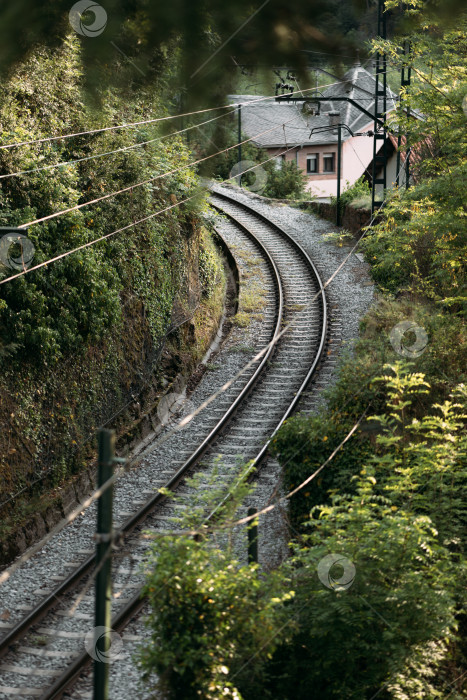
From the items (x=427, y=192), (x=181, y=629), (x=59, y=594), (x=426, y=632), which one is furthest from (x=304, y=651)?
(x=427, y=192)

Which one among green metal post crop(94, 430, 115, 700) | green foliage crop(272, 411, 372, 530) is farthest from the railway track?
green foliage crop(272, 411, 372, 530)

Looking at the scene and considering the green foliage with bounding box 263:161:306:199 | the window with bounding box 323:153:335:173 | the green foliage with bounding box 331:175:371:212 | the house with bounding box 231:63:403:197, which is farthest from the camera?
the window with bounding box 323:153:335:173

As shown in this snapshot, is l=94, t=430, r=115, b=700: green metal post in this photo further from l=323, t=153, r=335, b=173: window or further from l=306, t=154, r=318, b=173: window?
l=323, t=153, r=335, b=173: window

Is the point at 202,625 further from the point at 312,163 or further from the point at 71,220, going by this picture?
the point at 312,163

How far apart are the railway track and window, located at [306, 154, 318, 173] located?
2175 cm

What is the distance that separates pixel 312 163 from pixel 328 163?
1.21m

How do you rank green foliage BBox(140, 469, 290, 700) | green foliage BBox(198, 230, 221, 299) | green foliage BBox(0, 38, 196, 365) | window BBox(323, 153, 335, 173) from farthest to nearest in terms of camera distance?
1. window BBox(323, 153, 335, 173)
2. green foliage BBox(198, 230, 221, 299)
3. green foliage BBox(0, 38, 196, 365)
4. green foliage BBox(140, 469, 290, 700)

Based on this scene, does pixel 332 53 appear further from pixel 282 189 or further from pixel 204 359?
pixel 282 189

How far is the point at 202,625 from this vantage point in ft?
18.7

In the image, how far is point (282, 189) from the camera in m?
38.3

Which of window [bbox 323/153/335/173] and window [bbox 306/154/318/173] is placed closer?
window [bbox 306/154/318/173]

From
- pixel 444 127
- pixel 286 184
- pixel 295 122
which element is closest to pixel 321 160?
pixel 295 122

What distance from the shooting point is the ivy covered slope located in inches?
441

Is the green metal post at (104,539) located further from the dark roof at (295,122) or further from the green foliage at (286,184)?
the dark roof at (295,122)
